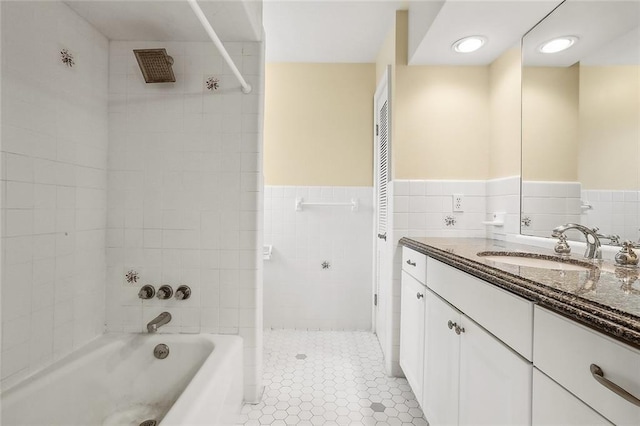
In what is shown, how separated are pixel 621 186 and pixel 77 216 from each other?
2294 millimetres

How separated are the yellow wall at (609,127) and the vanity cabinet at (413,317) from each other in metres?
0.79

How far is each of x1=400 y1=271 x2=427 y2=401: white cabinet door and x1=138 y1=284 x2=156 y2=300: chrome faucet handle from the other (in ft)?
4.51

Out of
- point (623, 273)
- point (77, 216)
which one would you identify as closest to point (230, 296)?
point (77, 216)

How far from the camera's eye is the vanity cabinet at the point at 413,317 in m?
1.51

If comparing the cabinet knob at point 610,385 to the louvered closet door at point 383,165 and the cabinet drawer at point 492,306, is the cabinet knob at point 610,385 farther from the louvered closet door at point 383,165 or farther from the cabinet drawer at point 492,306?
the louvered closet door at point 383,165

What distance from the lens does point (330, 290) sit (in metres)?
2.70

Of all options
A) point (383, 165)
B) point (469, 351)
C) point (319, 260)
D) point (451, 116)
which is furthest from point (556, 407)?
point (319, 260)

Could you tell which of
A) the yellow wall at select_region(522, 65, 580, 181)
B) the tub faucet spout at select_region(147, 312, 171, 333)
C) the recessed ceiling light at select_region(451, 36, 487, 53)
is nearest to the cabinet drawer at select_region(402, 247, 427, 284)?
the yellow wall at select_region(522, 65, 580, 181)

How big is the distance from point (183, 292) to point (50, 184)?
76 centimetres

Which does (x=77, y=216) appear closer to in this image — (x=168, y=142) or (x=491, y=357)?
(x=168, y=142)

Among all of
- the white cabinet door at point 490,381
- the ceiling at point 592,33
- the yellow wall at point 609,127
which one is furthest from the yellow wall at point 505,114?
the white cabinet door at point 490,381

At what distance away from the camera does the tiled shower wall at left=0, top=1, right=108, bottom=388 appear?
1112 mm

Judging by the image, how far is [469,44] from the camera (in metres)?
1.73

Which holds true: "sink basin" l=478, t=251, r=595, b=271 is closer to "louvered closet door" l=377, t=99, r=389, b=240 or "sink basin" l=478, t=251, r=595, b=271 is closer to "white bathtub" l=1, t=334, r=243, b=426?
"louvered closet door" l=377, t=99, r=389, b=240
